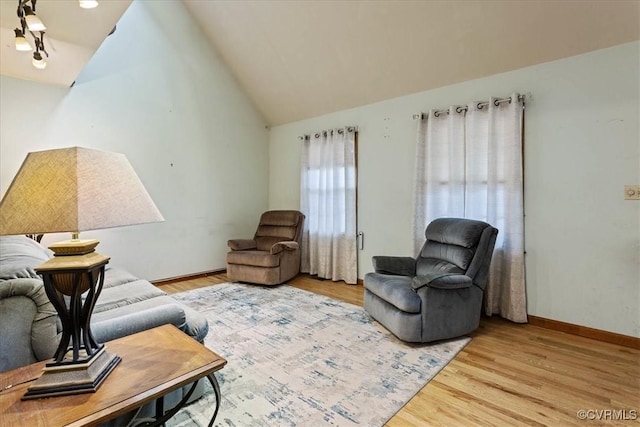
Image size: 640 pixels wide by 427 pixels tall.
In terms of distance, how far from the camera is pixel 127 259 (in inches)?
155

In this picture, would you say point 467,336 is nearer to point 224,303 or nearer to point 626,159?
point 626,159

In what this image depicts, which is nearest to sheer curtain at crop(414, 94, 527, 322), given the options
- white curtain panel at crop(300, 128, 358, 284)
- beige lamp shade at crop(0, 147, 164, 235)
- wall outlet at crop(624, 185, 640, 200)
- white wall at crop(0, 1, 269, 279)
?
wall outlet at crop(624, 185, 640, 200)

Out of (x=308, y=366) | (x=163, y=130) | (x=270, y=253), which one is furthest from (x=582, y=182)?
(x=163, y=130)

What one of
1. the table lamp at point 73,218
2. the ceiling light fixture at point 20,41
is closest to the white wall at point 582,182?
the table lamp at point 73,218

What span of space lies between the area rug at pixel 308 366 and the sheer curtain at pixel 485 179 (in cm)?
85

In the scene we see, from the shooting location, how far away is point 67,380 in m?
0.99

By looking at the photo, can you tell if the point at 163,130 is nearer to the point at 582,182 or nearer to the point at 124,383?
the point at 124,383

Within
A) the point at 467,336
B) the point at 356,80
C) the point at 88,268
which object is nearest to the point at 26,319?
the point at 88,268

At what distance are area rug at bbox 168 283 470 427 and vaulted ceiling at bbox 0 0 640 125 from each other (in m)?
2.66

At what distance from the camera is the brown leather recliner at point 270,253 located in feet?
13.3

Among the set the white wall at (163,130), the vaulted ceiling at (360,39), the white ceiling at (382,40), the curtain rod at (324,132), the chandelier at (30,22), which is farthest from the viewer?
the curtain rod at (324,132)

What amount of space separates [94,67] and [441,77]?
4027 mm

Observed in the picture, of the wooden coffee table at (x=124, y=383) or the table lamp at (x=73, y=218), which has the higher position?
the table lamp at (x=73, y=218)

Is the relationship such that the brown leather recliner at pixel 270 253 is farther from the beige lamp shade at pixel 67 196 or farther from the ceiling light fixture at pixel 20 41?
the beige lamp shade at pixel 67 196
